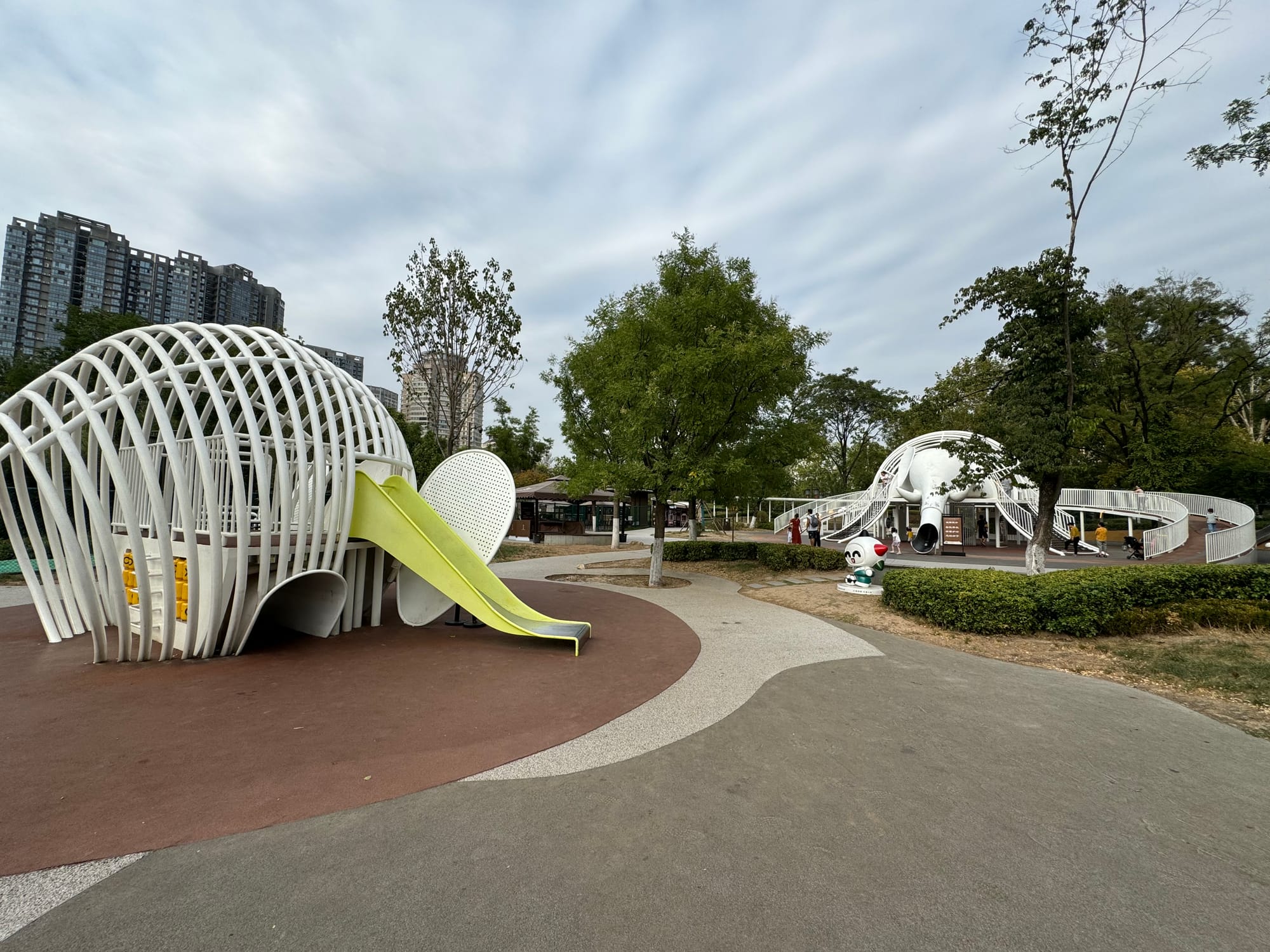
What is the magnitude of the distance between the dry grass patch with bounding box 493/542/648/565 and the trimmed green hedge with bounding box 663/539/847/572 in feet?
9.32

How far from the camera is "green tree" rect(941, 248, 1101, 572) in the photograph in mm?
11000

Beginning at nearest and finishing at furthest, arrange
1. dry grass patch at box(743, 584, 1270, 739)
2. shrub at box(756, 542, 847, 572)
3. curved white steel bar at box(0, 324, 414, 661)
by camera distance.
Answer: dry grass patch at box(743, 584, 1270, 739) < curved white steel bar at box(0, 324, 414, 661) < shrub at box(756, 542, 847, 572)

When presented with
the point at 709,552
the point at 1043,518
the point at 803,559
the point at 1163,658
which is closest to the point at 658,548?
the point at 803,559

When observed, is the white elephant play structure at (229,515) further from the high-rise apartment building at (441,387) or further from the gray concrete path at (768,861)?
the high-rise apartment building at (441,387)

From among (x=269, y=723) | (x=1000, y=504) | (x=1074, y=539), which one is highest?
(x=1000, y=504)

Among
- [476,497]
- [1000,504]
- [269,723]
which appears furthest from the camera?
[1000,504]

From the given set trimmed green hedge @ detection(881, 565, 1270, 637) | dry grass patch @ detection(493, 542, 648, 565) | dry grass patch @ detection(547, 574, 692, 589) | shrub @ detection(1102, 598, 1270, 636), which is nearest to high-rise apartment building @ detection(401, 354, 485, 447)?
dry grass patch @ detection(493, 542, 648, 565)

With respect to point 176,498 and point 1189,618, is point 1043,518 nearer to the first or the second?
point 1189,618

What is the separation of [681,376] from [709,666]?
7317 mm

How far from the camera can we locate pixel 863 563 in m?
12.0

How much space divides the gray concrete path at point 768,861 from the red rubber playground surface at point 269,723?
1.65 ft

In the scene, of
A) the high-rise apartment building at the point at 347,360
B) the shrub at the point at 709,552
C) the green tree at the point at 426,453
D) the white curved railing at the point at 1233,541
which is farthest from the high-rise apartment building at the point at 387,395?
the white curved railing at the point at 1233,541

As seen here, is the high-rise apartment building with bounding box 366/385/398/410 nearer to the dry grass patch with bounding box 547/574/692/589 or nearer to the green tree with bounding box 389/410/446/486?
the green tree with bounding box 389/410/446/486

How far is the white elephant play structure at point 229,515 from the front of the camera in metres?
5.87
